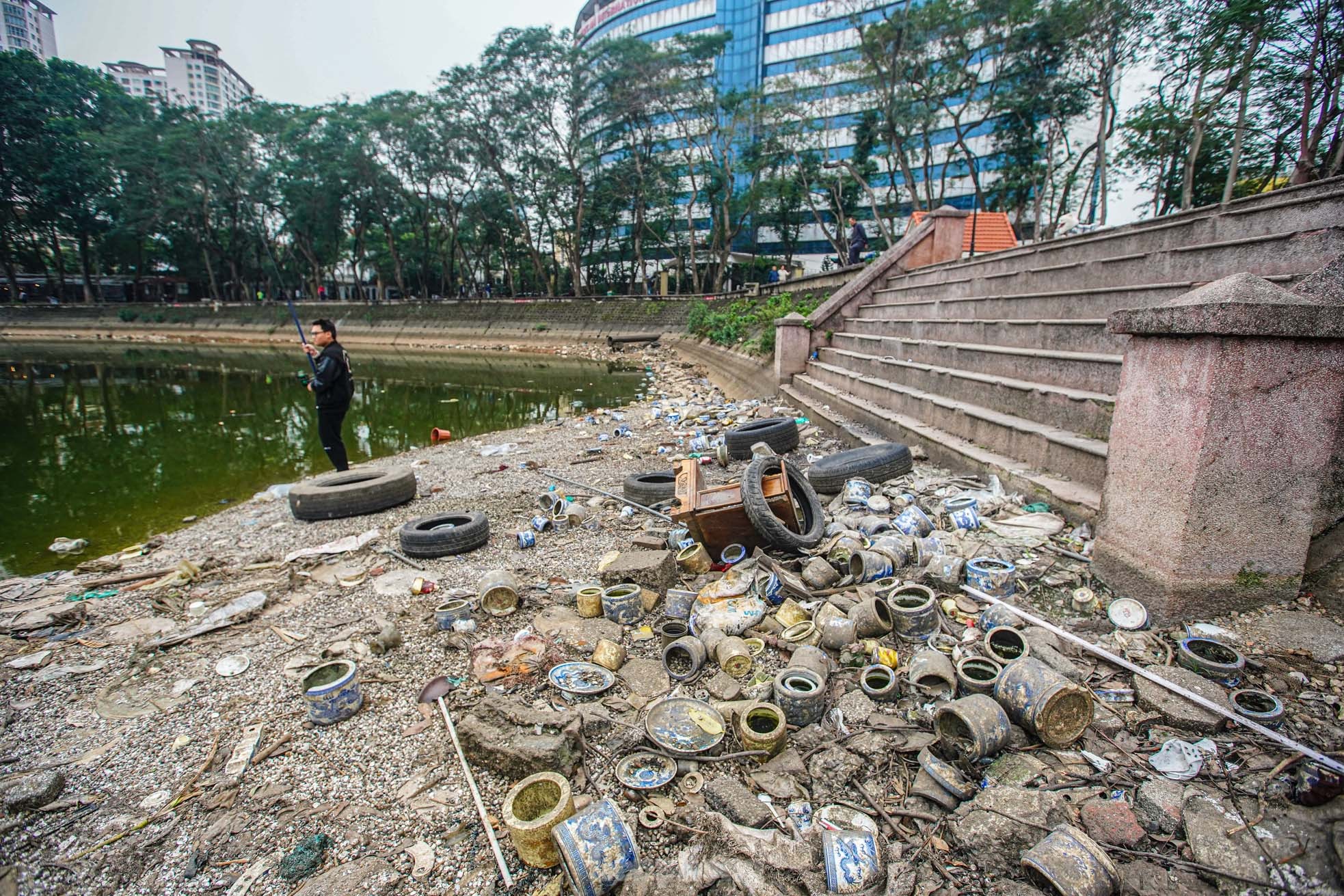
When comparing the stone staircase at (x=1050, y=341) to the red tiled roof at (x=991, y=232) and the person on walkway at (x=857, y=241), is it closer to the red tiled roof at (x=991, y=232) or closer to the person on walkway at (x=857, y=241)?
the red tiled roof at (x=991, y=232)

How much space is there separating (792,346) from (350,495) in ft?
26.0

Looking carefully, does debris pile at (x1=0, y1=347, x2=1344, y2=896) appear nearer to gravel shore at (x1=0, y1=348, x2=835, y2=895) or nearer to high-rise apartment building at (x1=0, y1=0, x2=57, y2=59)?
gravel shore at (x1=0, y1=348, x2=835, y2=895)

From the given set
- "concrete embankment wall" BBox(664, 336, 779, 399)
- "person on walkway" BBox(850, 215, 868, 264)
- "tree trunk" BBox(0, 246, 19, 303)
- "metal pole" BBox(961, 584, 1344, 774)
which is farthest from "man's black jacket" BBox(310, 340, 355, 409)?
"tree trunk" BBox(0, 246, 19, 303)

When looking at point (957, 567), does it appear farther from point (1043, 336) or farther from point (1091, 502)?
point (1043, 336)

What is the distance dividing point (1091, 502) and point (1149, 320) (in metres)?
1.26

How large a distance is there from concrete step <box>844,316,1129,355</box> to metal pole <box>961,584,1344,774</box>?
1.55 m

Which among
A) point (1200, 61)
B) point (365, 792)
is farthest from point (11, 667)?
point (1200, 61)

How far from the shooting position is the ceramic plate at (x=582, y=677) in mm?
2744

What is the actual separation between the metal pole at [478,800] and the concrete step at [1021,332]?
363 centimetres

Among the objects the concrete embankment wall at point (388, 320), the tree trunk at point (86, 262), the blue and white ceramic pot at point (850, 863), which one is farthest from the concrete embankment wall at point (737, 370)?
the tree trunk at point (86, 262)

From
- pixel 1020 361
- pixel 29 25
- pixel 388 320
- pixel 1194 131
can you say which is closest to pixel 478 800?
pixel 1020 361

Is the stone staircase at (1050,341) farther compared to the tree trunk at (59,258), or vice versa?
the tree trunk at (59,258)

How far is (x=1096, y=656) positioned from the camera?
101 inches

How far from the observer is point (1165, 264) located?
16.8 feet
